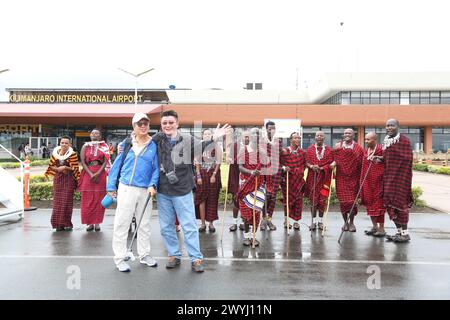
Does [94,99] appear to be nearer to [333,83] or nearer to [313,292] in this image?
[333,83]

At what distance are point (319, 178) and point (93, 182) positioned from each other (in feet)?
14.1

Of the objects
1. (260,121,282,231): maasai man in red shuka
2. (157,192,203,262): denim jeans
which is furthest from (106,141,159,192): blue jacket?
(260,121,282,231): maasai man in red shuka

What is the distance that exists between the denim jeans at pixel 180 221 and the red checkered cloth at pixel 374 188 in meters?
3.73

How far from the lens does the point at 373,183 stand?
7742 millimetres

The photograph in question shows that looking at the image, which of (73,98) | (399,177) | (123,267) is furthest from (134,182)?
(73,98)

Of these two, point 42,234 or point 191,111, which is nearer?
point 42,234

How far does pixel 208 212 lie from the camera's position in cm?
814

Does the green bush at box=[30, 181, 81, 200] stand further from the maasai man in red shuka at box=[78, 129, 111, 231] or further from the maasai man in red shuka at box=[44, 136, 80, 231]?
the maasai man in red shuka at box=[78, 129, 111, 231]

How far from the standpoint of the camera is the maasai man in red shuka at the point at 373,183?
7.62m

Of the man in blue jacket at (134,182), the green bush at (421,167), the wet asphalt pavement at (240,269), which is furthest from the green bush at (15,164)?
the green bush at (421,167)

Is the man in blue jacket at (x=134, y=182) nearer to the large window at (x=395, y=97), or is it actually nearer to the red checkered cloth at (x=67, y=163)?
the red checkered cloth at (x=67, y=163)

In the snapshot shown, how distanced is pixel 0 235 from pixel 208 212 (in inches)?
145

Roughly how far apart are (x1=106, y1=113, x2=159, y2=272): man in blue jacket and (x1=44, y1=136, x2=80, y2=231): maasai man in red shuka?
10.0ft
